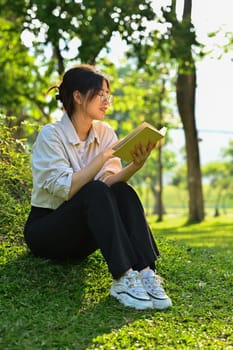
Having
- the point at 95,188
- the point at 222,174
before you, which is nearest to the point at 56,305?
the point at 95,188

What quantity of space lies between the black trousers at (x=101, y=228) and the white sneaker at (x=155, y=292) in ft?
0.23

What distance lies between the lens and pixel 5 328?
2961mm

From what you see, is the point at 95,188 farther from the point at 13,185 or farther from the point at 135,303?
the point at 13,185

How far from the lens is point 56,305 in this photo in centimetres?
333

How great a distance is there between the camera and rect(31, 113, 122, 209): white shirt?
3.43 m

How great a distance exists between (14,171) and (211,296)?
224cm

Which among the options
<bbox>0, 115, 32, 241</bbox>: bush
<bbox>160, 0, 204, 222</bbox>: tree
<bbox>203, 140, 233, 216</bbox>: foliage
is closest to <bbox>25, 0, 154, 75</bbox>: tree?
<bbox>160, 0, 204, 222</bbox>: tree

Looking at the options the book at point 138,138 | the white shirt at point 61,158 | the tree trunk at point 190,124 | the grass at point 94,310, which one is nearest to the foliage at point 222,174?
the tree trunk at point 190,124

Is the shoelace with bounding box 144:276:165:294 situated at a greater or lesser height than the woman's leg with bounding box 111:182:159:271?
lesser

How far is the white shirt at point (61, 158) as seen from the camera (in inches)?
135

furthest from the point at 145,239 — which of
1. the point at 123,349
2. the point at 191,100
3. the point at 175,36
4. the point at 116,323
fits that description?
the point at 191,100

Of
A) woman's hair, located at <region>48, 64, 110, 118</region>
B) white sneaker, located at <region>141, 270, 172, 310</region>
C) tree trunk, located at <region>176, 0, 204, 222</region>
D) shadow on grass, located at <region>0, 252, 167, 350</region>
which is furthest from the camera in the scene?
tree trunk, located at <region>176, 0, 204, 222</region>

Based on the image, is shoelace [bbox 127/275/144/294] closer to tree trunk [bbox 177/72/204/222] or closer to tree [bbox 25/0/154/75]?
tree [bbox 25/0/154/75]

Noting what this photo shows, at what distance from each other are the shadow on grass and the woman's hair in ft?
3.16
